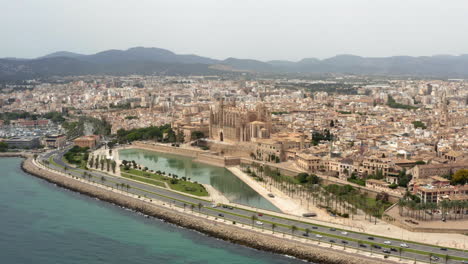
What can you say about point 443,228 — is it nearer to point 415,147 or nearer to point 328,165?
point 328,165

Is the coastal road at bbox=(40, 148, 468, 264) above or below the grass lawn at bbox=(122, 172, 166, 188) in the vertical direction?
above

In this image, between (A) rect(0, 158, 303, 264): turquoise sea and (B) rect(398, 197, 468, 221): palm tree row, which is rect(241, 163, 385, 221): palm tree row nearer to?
(B) rect(398, 197, 468, 221): palm tree row

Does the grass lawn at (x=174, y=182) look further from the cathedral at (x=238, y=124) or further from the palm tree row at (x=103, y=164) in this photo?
the cathedral at (x=238, y=124)

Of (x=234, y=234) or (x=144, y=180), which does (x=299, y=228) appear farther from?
(x=144, y=180)

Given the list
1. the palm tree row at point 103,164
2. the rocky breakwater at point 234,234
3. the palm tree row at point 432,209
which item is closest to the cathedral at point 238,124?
the palm tree row at point 103,164

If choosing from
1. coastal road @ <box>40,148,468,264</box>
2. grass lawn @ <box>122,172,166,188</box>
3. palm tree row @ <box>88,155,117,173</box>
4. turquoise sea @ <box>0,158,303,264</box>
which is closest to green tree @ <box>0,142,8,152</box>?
palm tree row @ <box>88,155,117,173</box>

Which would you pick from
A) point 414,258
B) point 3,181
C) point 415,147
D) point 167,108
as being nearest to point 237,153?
point 415,147

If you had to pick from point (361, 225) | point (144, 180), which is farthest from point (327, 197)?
point (144, 180)
